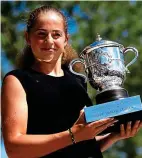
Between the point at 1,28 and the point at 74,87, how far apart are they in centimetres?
456

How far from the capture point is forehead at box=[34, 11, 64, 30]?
123 cm

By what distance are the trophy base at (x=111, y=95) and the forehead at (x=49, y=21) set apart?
233mm

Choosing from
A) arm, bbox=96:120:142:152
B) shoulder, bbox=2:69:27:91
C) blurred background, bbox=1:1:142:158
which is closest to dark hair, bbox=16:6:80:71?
shoulder, bbox=2:69:27:91

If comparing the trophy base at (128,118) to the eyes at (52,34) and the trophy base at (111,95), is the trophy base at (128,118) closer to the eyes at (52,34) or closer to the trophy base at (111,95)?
the trophy base at (111,95)

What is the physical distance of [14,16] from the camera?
587 cm

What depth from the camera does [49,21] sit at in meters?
1.23

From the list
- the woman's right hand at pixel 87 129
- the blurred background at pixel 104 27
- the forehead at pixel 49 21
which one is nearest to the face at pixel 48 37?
the forehead at pixel 49 21

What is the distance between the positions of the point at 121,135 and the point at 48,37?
348 mm

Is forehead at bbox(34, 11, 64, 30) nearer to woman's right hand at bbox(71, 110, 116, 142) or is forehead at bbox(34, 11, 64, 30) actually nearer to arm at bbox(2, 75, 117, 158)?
arm at bbox(2, 75, 117, 158)

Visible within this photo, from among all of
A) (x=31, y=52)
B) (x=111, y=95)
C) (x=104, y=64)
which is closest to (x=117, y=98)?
(x=111, y=95)

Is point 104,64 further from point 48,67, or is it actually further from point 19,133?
point 19,133

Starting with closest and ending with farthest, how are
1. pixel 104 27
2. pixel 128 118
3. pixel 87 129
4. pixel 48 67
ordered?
pixel 87 129, pixel 128 118, pixel 48 67, pixel 104 27

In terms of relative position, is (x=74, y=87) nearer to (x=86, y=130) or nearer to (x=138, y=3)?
(x=86, y=130)

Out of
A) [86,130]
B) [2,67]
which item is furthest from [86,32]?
[86,130]
